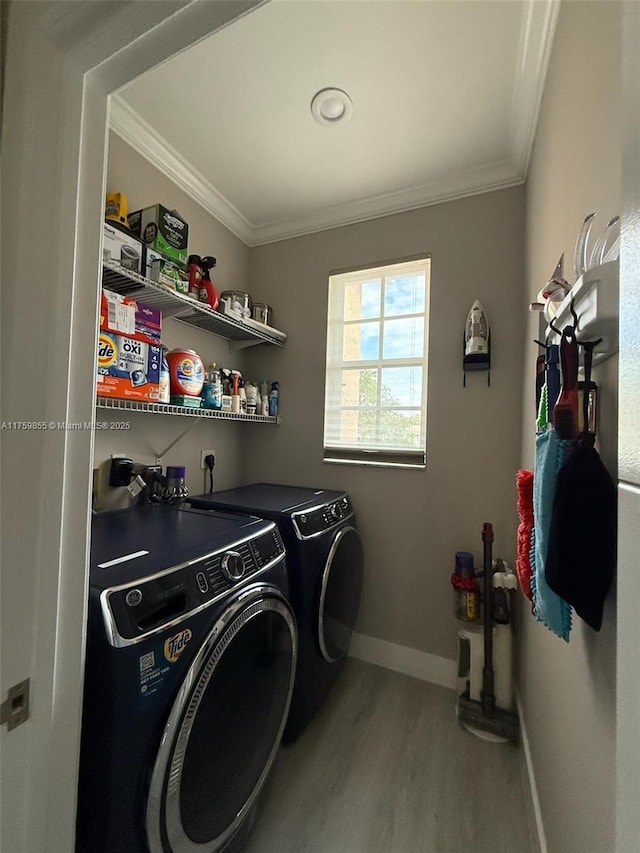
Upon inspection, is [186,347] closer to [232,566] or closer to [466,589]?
[232,566]

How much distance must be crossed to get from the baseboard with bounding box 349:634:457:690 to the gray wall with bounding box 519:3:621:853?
0.52 metres

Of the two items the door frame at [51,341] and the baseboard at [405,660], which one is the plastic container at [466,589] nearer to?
the baseboard at [405,660]

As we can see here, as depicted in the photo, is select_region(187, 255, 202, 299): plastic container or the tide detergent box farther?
select_region(187, 255, 202, 299): plastic container

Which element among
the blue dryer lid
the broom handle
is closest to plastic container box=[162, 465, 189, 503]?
the blue dryer lid

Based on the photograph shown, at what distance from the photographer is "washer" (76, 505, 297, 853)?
65 cm

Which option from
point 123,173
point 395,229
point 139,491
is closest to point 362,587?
point 139,491

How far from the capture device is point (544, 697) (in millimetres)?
1053

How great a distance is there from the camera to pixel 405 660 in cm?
184

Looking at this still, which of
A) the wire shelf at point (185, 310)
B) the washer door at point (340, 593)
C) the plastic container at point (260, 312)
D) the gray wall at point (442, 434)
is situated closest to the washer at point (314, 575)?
the washer door at point (340, 593)

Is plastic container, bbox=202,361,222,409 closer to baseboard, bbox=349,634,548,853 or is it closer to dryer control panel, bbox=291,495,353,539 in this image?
dryer control panel, bbox=291,495,353,539

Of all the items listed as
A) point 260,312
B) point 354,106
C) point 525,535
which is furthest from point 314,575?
point 354,106

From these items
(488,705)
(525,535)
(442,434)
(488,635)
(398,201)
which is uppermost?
(398,201)

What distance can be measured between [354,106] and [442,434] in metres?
1.49

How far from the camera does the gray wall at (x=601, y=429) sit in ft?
1.95
